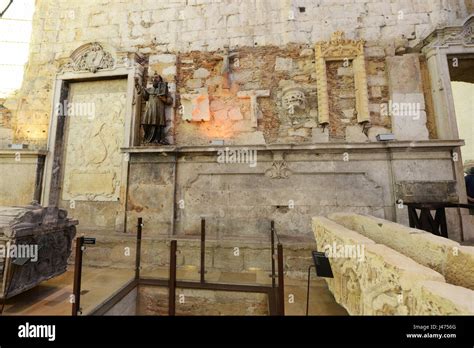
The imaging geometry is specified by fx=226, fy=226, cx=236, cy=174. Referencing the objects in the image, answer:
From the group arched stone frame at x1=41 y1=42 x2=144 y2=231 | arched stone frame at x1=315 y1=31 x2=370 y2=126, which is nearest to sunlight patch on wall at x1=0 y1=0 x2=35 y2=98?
arched stone frame at x1=41 y1=42 x2=144 y2=231

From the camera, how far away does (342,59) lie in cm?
527

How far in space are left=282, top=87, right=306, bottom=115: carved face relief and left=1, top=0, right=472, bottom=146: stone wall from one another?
1.54 ft

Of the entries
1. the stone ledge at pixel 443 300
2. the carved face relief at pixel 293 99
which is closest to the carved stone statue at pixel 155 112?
the carved face relief at pixel 293 99

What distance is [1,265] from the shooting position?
247 cm

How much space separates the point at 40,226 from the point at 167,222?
2035mm

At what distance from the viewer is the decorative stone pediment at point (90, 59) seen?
226 inches

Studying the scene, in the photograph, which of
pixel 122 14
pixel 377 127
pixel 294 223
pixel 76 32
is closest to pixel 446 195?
pixel 377 127

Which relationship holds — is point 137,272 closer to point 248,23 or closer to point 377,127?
point 377,127

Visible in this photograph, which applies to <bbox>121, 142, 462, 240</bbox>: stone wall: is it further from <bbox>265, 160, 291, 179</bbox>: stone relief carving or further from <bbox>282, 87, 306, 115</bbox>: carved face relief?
<bbox>282, 87, 306, 115</bbox>: carved face relief

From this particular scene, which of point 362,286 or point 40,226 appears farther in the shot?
point 40,226

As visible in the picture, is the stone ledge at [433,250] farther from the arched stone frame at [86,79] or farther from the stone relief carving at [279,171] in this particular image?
the arched stone frame at [86,79]

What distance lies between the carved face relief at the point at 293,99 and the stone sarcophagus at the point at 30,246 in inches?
185

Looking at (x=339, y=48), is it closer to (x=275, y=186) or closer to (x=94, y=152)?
(x=275, y=186)

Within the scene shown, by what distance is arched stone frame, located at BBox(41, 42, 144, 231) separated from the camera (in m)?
5.43
